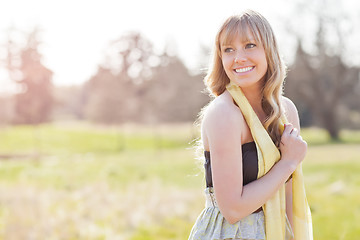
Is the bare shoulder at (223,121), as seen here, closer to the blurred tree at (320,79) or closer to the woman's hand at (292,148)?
the woman's hand at (292,148)

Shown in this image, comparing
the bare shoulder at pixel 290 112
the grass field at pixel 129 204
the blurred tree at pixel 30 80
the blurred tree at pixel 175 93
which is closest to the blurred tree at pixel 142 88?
the blurred tree at pixel 175 93

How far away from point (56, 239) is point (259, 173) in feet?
16.2

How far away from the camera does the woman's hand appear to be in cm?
216

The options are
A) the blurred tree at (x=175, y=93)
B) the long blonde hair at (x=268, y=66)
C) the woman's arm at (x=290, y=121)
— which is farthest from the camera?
the blurred tree at (x=175, y=93)

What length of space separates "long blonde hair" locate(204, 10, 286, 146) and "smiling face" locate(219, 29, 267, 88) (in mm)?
18

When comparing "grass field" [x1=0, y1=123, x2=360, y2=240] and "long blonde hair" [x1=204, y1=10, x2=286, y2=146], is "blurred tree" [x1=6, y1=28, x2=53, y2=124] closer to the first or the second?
"grass field" [x1=0, y1=123, x2=360, y2=240]

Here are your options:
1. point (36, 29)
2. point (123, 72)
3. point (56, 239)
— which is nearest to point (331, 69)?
point (123, 72)

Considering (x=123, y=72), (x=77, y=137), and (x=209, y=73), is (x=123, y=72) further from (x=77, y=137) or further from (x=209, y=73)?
(x=209, y=73)

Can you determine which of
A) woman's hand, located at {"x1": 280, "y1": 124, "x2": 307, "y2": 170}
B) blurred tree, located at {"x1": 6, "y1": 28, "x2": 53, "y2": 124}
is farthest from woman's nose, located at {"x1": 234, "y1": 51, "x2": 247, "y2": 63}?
blurred tree, located at {"x1": 6, "y1": 28, "x2": 53, "y2": 124}

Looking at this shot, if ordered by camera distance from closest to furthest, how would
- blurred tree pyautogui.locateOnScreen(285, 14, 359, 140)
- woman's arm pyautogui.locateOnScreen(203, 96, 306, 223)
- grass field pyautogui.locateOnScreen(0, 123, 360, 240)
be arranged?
woman's arm pyautogui.locateOnScreen(203, 96, 306, 223)
grass field pyautogui.locateOnScreen(0, 123, 360, 240)
blurred tree pyautogui.locateOnScreen(285, 14, 359, 140)

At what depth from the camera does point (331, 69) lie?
33.4 m

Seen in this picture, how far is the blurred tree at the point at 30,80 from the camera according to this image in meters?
28.7

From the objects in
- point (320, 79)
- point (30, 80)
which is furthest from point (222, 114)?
point (320, 79)

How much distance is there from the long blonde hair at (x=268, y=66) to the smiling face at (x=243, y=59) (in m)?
0.02
